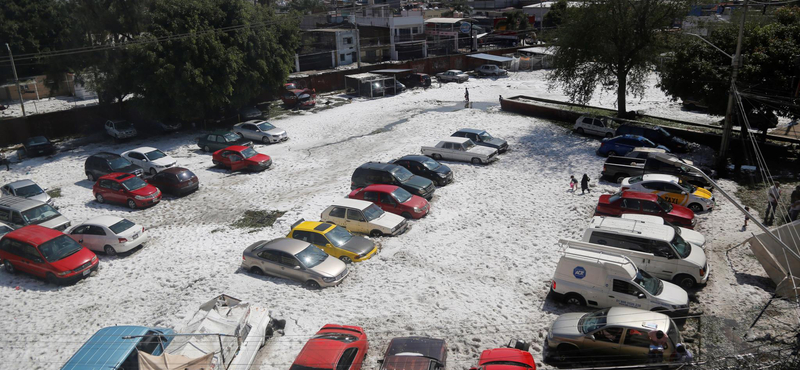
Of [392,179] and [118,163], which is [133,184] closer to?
[118,163]

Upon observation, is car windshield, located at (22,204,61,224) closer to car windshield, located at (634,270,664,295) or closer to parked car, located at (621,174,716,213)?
car windshield, located at (634,270,664,295)

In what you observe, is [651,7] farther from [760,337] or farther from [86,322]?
[86,322]

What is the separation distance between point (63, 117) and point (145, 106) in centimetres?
767

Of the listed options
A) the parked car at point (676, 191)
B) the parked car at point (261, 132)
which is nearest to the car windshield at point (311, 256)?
the parked car at point (676, 191)

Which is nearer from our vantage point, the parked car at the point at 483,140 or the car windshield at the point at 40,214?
the car windshield at the point at 40,214

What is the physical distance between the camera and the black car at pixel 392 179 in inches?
861

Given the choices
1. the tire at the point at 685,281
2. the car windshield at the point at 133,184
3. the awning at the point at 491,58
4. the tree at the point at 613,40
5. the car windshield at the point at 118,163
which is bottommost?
the tire at the point at 685,281

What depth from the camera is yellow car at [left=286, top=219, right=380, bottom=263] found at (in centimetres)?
1672

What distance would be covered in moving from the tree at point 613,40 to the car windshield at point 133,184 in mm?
25665

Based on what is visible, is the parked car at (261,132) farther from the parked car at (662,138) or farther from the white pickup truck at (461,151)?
the parked car at (662,138)

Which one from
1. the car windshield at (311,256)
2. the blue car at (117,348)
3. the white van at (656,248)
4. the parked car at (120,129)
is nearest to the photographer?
the blue car at (117,348)

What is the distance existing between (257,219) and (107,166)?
10408mm

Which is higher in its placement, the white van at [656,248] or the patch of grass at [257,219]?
the white van at [656,248]

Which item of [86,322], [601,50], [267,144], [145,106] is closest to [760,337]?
[86,322]
